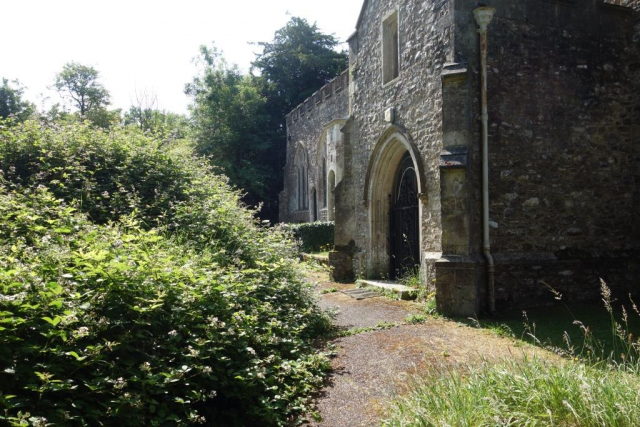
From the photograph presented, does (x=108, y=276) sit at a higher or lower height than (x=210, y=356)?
higher

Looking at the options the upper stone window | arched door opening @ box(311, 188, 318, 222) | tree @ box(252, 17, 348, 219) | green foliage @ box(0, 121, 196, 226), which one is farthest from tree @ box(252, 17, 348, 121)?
green foliage @ box(0, 121, 196, 226)

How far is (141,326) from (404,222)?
7.60 m

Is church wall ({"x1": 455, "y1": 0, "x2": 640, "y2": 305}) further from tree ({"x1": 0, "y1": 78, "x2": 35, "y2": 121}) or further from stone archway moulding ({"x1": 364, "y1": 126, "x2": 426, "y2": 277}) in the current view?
tree ({"x1": 0, "y1": 78, "x2": 35, "y2": 121})

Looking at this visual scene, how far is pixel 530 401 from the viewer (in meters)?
3.03

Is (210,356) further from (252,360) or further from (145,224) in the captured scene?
(145,224)

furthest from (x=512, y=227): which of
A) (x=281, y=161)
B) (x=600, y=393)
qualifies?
(x=281, y=161)

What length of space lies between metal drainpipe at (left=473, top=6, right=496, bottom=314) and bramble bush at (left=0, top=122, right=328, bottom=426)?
3178mm

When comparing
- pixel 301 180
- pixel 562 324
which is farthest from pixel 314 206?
pixel 562 324

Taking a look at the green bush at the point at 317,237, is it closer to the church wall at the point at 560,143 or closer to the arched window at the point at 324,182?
the arched window at the point at 324,182

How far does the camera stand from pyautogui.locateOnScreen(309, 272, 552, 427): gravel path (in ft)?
12.4

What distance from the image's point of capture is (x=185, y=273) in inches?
158

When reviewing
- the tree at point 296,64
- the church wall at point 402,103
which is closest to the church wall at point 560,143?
the church wall at point 402,103

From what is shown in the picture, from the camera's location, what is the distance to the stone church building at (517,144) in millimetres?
7406

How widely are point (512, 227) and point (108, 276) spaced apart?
6655mm
